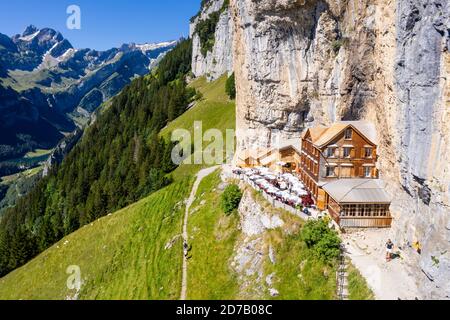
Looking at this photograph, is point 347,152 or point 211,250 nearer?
point 347,152

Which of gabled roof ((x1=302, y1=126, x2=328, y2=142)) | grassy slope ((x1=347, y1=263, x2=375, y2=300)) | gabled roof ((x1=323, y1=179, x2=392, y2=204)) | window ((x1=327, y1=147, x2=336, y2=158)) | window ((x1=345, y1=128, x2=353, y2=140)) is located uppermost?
gabled roof ((x1=302, y1=126, x2=328, y2=142))

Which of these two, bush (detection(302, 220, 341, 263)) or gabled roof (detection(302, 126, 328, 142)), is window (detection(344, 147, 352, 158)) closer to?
gabled roof (detection(302, 126, 328, 142))

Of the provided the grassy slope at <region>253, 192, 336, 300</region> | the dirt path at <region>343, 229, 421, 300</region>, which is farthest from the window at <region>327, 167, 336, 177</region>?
the dirt path at <region>343, 229, 421, 300</region>

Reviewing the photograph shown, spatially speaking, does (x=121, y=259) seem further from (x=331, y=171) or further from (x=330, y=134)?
(x=330, y=134)

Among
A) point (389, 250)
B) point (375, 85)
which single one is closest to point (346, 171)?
point (375, 85)

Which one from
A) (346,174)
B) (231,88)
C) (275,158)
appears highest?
(231,88)
